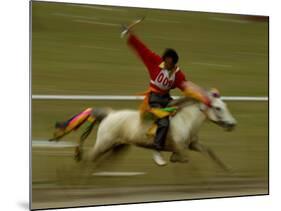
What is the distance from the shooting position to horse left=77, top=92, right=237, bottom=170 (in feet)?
20.9

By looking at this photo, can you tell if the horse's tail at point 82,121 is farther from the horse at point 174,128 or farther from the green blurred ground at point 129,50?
the green blurred ground at point 129,50

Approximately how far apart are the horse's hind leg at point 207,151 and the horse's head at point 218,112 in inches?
11.5

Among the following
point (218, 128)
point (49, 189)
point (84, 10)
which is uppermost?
point (84, 10)

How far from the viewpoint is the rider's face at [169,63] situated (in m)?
6.54

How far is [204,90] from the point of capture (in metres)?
6.75

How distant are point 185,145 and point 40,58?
172 cm

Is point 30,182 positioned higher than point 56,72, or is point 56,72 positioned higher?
point 56,72

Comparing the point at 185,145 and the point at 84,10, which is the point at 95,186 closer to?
the point at 185,145

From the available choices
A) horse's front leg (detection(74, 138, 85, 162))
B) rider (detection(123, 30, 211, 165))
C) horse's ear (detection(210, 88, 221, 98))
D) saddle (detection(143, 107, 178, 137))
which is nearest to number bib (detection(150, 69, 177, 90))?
rider (detection(123, 30, 211, 165))

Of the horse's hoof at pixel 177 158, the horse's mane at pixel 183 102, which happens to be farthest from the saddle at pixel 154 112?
the horse's hoof at pixel 177 158

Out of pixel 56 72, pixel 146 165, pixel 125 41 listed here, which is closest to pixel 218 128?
pixel 146 165

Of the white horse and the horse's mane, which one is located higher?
the horse's mane

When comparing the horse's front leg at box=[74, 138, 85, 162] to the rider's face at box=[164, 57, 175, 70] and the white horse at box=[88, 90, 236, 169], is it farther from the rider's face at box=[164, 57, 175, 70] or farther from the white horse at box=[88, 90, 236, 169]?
the rider's face at box=[164, 57, 175, 70]

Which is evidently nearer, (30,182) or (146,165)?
(30,182)
